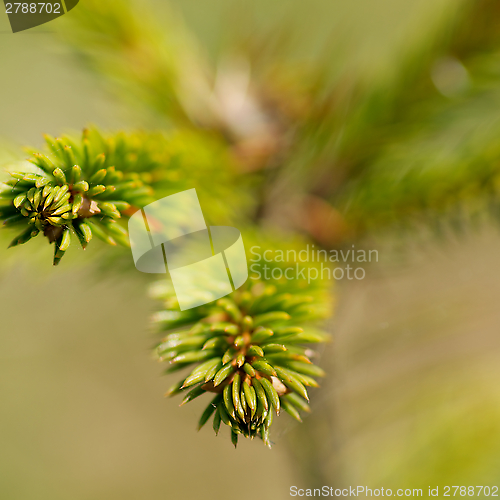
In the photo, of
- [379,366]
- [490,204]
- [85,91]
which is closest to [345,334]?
[379,366]

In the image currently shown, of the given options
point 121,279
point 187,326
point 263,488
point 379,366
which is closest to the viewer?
point 187,326

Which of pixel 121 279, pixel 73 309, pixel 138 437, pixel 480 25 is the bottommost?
pixel 138 437

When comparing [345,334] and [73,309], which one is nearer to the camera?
[345,334]

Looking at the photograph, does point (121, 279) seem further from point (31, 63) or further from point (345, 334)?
point (345, 334)

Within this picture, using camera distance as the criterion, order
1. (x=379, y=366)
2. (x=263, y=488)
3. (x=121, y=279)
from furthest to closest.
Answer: (x=263, y=488)
(x=379, y=366)
(x=121, y=279)

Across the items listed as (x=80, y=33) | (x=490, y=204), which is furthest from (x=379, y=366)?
(x=80, y=33)

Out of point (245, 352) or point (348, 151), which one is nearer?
point (245, 352)

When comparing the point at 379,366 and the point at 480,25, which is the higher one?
the point at 480,25
